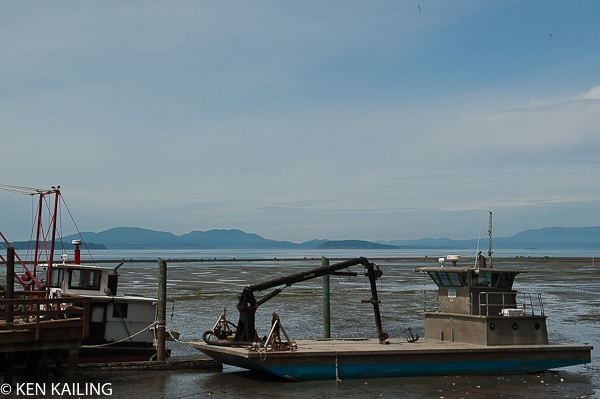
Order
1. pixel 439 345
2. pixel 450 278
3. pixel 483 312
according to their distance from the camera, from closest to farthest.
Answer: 1. pixel 439 345
2. pixel 483 312
3. pixel 450 278

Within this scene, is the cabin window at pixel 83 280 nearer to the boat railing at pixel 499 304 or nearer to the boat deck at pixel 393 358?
the boat deck at pixel 393 358

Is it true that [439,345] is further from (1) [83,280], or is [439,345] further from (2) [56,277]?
(2) [56,277]

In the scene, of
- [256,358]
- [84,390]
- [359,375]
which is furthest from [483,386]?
[84,390]

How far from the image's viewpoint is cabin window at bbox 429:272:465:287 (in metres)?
26.3

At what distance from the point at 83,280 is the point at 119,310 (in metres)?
1.91

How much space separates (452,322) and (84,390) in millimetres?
12682

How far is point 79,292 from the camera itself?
26.9 m

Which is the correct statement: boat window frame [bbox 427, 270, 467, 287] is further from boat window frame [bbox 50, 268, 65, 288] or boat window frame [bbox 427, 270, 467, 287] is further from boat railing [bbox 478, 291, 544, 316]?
boat window frame [bbox 50, 268, 65, 288]

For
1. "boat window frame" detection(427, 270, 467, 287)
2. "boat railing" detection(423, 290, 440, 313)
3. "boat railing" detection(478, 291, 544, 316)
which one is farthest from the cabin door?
"boat railing" detection(423, 290, 440, 313)

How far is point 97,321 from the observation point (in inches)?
1032

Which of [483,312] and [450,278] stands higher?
[450,278]

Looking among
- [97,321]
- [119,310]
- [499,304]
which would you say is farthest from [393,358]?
[97,321]

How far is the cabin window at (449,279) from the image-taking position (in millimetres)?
26281

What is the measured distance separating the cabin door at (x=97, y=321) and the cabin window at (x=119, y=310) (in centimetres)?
38
